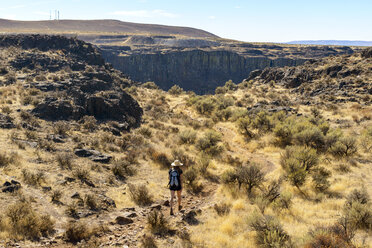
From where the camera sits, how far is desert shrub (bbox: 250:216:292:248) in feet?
20.2

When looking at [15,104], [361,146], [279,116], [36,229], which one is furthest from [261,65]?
[36,229]

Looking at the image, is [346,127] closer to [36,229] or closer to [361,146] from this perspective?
[361,146]

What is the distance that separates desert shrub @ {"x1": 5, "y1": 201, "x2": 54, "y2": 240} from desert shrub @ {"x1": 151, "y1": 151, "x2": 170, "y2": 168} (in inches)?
294

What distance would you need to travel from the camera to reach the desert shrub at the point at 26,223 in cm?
632

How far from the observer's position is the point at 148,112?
88.6ft

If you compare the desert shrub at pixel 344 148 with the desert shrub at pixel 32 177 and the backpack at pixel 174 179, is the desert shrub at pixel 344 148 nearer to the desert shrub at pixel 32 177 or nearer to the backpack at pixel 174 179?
the backpack at pixel 174 179

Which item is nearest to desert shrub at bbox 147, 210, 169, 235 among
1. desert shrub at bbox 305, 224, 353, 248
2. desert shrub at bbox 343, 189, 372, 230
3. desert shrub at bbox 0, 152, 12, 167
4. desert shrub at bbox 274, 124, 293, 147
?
desert shrub at bbox 305, 224, 353, 248

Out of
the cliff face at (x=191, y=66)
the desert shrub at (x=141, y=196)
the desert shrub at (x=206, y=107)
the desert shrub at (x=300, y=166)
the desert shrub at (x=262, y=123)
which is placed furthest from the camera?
the cliff face at (x=191, y=66)

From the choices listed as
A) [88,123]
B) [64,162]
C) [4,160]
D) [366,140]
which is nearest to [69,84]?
[88,123]

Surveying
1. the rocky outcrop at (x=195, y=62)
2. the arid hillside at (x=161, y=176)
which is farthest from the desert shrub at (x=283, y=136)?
the rocky outcrop at (x=195, y=62)

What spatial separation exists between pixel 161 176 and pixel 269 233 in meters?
7.29

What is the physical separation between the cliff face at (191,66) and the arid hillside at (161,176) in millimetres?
66085

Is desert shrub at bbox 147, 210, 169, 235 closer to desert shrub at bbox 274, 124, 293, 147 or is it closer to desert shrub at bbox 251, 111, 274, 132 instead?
desert shrub at bbox 274, 124, 293, 147

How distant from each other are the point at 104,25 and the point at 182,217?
198483 mm
